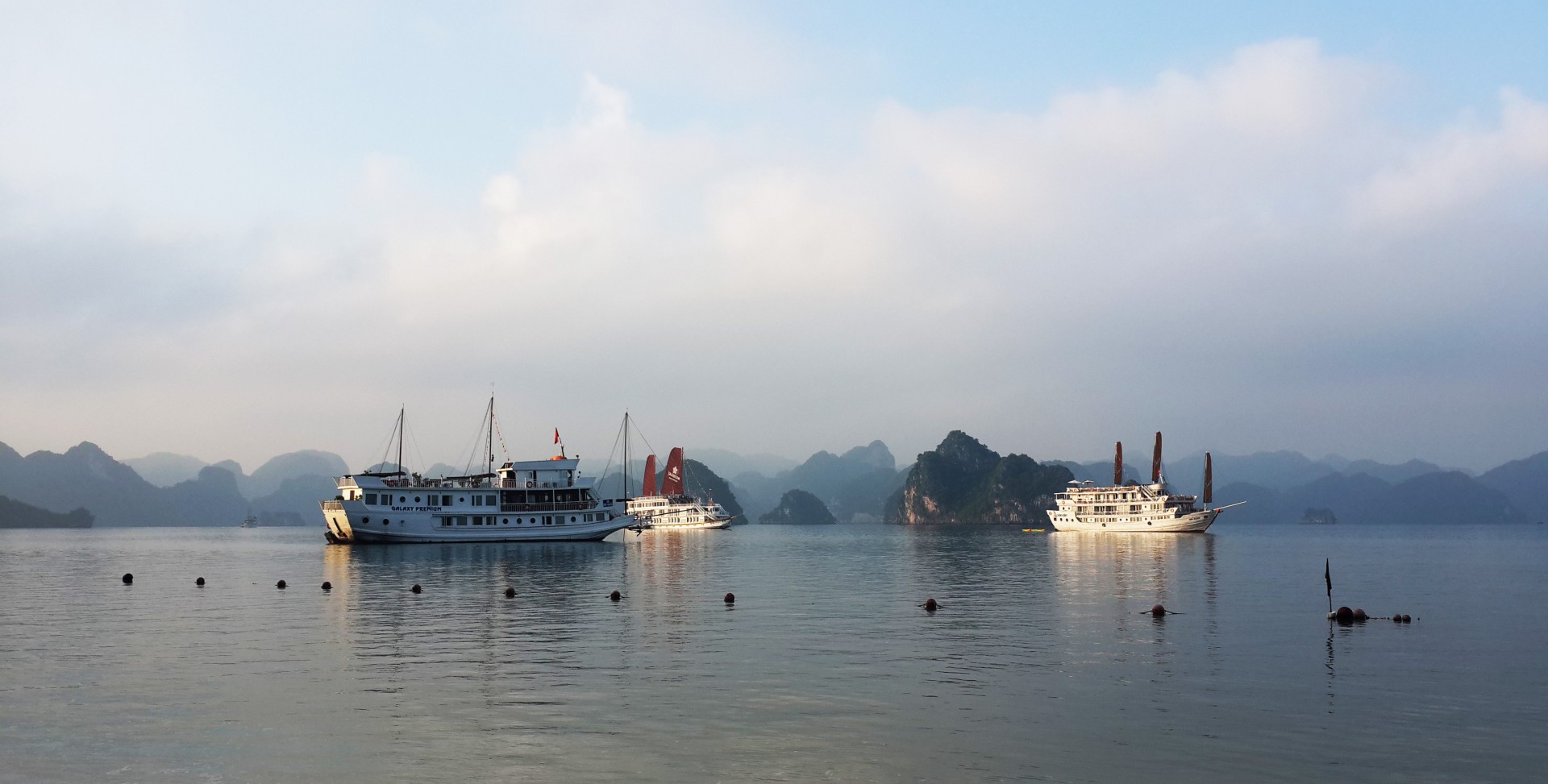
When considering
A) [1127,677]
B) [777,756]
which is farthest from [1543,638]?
[777,756]

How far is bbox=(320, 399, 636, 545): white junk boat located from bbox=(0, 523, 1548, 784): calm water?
191 feet

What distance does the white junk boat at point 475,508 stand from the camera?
130 metres

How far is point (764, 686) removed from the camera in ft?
106

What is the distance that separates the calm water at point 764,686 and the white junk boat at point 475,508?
58.2 metres

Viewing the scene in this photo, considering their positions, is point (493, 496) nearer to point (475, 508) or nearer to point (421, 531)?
point (475, 508)

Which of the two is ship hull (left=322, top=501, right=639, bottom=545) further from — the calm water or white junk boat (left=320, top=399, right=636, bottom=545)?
the calm water

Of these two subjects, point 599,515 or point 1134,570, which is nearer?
point 1134,570

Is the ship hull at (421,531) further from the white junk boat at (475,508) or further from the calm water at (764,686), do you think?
the calm water at (764,686)

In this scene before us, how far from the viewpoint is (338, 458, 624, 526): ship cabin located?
131m

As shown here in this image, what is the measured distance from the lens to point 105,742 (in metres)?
24.6

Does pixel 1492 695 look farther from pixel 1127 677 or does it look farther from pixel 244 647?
pixel 244 647

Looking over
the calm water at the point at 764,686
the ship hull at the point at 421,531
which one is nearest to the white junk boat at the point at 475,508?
the ship hull at the point at 421,531

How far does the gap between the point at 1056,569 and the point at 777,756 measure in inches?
3117

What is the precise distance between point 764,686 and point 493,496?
111 metres
